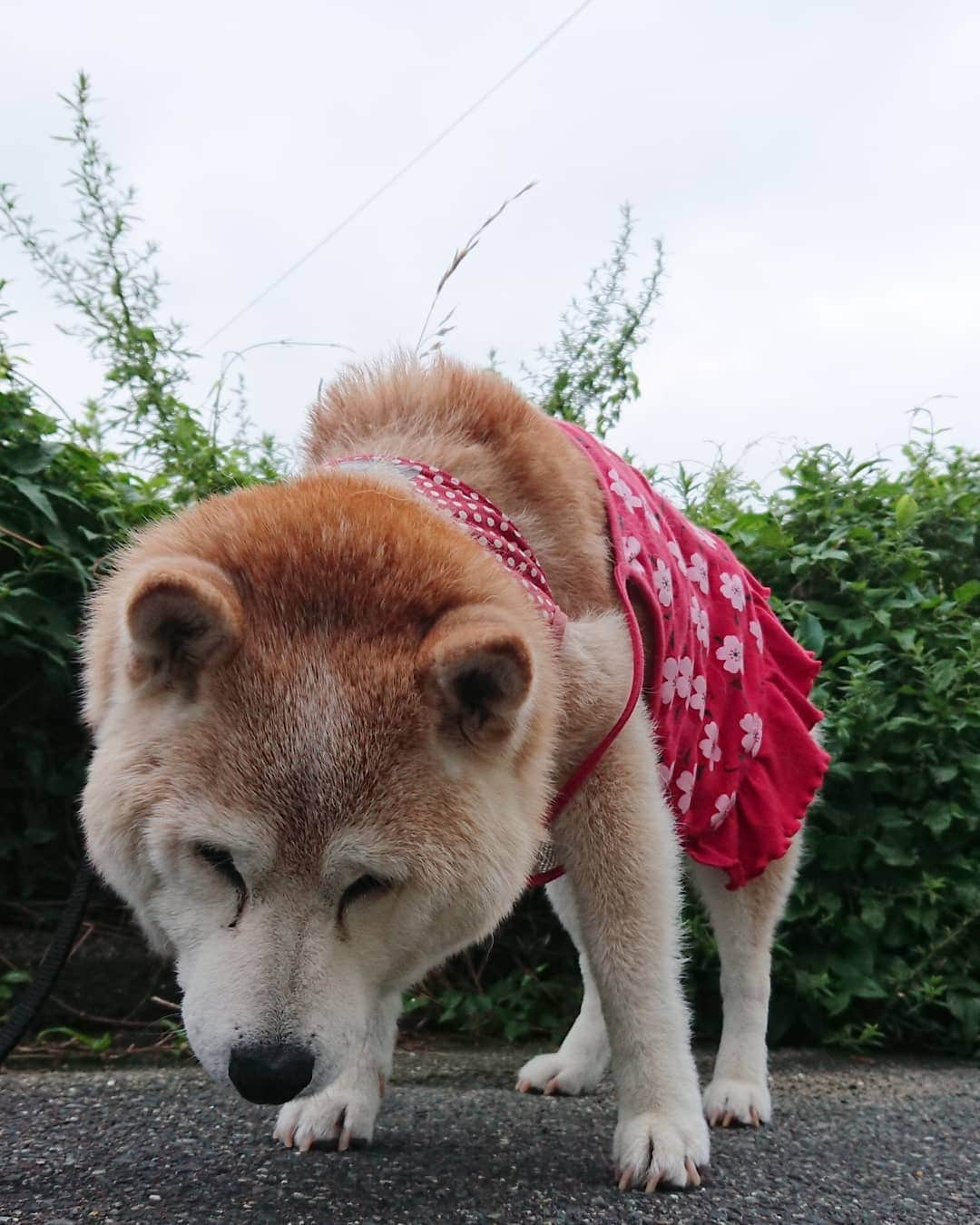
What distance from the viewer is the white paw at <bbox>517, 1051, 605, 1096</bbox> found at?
3.31 m

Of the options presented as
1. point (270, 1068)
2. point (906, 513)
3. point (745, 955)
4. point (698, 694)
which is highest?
point (906, 513)

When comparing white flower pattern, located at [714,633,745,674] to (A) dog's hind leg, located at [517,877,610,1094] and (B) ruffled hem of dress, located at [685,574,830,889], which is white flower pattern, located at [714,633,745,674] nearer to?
(B) ruffled hem of dress, located at [685,574,830,889]

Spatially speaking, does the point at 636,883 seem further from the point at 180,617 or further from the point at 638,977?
the point at 180,617

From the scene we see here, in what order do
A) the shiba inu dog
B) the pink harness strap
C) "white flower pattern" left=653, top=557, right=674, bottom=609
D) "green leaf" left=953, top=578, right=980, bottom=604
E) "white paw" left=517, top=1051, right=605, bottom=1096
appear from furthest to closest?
"green leaf" left=953, top=578, right=980, bottom=604, "white paw" left=517, top=1051, right=605, bottom=1096, "white flower pattern" left=653, top=557, right=674, bottom=609, the pink harness strap, the shiba inu dog

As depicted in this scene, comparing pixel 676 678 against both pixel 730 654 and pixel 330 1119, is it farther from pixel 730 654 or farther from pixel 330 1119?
pixel 330 1119

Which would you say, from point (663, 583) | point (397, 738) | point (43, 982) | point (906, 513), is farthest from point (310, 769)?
point (906, 513)

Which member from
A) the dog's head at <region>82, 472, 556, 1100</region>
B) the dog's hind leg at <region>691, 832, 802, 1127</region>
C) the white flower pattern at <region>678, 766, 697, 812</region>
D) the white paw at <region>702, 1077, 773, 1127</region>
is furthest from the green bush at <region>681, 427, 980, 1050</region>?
the dog's head at <region>82, 472, 556, 1100</region>

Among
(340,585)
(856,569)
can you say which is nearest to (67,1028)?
(340,585)

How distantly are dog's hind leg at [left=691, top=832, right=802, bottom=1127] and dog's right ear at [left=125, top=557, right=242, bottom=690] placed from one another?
188 cm

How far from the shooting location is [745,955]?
330cm

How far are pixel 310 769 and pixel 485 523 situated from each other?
787 millimetres

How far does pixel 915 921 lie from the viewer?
3.83 metres

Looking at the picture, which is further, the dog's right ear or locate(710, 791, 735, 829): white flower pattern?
locate(710, 791, 735, 829): white flower pattern

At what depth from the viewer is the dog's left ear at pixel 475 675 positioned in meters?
1.93
